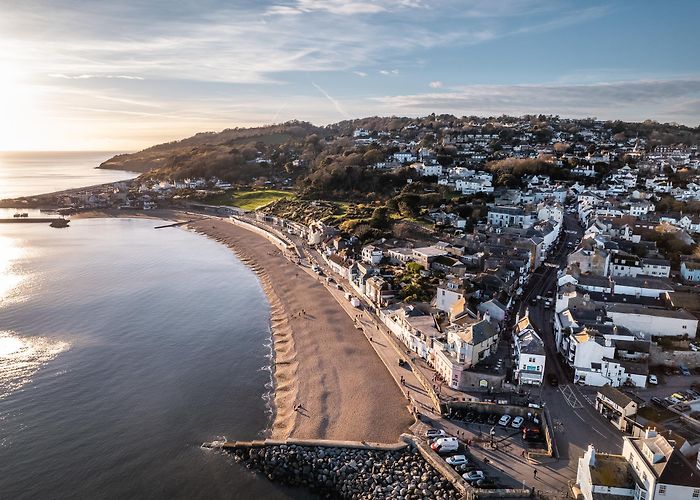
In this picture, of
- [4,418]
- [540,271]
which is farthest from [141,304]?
[540,271]

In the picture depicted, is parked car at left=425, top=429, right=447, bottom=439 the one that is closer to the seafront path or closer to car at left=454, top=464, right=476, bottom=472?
the seafront path

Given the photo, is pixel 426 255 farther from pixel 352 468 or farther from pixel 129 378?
pixel 129 378

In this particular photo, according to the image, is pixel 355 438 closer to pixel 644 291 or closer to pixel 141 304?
pixel 644 291

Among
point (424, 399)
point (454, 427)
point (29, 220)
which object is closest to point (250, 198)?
point (29, 220)

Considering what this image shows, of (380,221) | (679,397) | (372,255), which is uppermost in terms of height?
(380,221)

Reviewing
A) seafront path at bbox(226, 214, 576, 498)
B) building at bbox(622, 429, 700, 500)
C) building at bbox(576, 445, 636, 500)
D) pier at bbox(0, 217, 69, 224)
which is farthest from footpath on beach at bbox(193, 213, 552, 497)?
pier at bbox(0, 217, 69, 224)

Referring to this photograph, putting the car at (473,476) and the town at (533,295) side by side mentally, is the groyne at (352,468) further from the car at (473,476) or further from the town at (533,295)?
the town at (533,295)

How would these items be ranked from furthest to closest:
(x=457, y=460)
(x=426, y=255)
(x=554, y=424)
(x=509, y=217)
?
1. (x=509, y=217)
2. (x=426, y=255)
3. (x=554, y=424)
4. (x=457, y=460)
